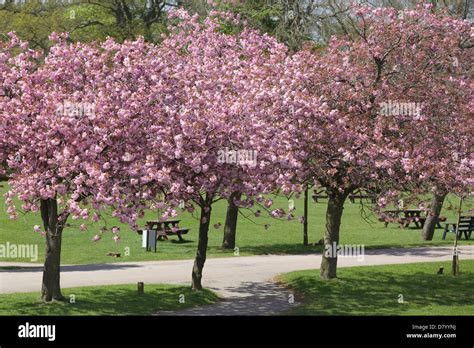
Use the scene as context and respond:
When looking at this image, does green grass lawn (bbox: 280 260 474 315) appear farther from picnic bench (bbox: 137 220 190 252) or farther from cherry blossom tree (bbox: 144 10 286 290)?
picnic bench (bbox: 137 220 190 252)

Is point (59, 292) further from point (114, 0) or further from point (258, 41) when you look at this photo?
point (114, 0)

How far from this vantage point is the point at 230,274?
2647 cm

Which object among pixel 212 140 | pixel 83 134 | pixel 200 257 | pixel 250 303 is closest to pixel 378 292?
pixel 250 303

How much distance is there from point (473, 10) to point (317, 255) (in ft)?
63.8

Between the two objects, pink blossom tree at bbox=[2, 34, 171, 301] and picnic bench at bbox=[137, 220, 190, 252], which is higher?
Answer: pink blossom tree at bbox=[2, 34, 171, 301]

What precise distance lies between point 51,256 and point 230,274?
7769 mm

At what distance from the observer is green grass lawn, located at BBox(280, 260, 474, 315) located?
20562 millimetres

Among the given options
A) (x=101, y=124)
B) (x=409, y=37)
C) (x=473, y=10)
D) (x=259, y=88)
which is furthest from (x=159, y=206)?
(x=473, y=10)

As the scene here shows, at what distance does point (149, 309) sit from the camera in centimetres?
1994

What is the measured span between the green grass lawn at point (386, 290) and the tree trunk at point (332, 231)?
15.2 inches

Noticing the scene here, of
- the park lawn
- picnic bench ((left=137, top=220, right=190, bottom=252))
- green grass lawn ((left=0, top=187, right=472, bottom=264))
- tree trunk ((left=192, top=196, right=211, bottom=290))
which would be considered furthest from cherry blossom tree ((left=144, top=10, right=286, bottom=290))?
green grass lawn ((left=0, top=187, right=472, bottom=264))

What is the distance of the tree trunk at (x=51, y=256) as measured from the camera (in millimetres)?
20125

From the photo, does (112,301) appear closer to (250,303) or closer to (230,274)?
(250,303)

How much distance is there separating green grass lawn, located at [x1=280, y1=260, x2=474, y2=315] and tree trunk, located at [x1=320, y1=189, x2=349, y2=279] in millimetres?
387
